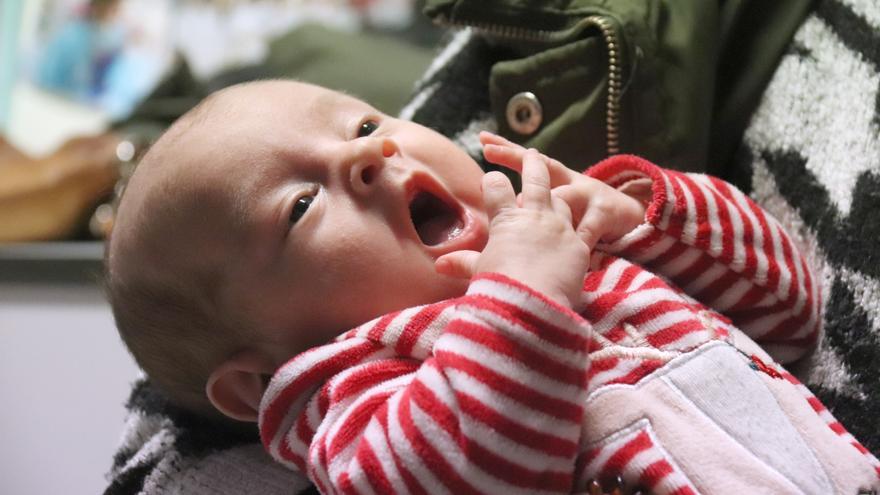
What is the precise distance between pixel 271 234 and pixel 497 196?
0.17m

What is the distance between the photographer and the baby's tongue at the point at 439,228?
2.18 ft

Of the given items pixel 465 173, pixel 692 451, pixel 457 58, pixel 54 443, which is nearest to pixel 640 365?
pixel 692 451

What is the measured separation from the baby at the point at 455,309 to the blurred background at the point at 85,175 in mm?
702

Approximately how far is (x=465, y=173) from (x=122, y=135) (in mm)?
1084

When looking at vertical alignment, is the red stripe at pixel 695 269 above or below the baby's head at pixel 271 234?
above

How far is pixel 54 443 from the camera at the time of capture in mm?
1469

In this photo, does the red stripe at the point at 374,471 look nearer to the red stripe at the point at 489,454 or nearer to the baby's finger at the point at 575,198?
the red stripe at the point at 489,454

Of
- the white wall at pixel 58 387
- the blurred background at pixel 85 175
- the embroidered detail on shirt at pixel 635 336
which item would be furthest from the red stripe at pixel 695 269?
the white wall at pixel 58 387

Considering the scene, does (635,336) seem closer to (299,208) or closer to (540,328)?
(540,328)

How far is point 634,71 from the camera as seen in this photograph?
2.47 ft

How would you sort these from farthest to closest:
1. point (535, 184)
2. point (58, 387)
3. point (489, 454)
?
point (58, 387) → point (535, 184) → point (489, 454)

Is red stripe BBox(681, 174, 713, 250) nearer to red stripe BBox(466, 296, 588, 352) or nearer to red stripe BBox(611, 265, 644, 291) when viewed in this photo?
red stripe BBox(611, 265, 644, 291)

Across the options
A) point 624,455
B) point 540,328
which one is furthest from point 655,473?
point 540,328

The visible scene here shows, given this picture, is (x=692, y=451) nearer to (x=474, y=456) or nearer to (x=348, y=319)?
(x=474, y=456)
